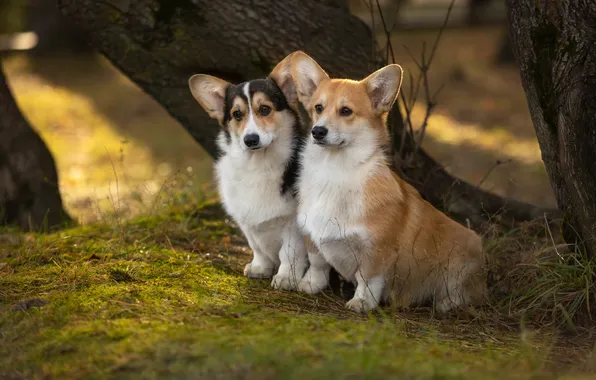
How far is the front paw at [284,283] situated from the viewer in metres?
4.28

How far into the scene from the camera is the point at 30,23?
15383mm

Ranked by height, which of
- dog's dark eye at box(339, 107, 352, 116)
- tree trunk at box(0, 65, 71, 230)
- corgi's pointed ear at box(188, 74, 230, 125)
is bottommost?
tree trunk at box(0, 65, 71, 230)

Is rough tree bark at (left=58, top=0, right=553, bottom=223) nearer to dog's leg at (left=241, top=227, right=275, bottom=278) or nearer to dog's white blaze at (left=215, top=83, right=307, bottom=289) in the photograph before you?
dog's white blaze at (left=215, top=83, right=307, bottom=289)

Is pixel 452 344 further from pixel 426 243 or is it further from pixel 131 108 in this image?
pixel 131 108

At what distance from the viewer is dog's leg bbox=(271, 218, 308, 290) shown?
14.1 ft

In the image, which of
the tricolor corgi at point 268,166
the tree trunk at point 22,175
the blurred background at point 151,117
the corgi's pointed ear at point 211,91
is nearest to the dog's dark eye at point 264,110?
the tricolor corgi at point 268,166

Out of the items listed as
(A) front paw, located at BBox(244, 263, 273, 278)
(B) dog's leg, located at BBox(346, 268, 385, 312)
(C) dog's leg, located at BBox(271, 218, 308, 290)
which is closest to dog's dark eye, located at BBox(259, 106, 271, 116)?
(C) dog's leg, located at BBox(271, 218, 308, 290)

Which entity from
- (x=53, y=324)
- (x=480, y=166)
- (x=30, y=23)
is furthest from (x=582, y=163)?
(x=30, y=23)

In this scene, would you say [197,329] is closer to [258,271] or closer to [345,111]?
[258,271]

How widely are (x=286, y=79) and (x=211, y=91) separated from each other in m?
0.47

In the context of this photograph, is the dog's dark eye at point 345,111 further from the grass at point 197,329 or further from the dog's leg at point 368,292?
the grass at point 197,329

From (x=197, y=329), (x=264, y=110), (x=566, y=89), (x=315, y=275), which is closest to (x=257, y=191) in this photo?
(x=264, y=110)

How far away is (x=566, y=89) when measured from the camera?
4.09 m

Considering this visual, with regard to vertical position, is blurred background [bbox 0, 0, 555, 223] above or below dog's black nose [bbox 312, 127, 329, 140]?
below
